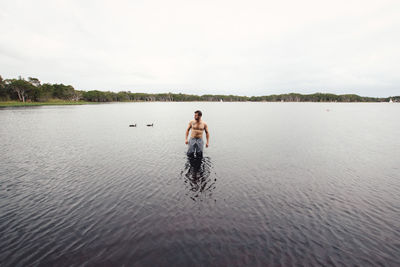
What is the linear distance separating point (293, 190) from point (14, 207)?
14.9 m

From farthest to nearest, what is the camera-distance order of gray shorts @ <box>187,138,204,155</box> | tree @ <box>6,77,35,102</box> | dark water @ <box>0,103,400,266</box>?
tree @ <box>6,77,35,102</box>
gray shorts @ <box>187,138,204,155</box>
dark water @ <box>0,103,400,266</box>

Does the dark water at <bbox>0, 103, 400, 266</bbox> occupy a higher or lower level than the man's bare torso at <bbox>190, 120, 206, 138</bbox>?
lower

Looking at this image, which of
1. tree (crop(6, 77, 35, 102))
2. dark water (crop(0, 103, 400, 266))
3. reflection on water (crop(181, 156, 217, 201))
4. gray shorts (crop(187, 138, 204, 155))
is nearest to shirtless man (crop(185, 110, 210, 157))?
gray shorts (crop(187, 138, 204, 155))

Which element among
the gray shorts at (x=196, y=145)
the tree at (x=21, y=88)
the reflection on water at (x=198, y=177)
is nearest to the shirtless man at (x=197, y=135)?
the gray shorts at (x=196, y=145)

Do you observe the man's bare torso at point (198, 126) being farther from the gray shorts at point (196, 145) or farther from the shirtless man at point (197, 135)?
Result: the gray shorts at point (196, 145)

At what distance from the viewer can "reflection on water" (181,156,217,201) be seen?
34.6ft

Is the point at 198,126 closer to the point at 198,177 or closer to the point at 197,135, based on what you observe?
the point at 197,135

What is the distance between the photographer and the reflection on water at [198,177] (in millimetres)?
10555

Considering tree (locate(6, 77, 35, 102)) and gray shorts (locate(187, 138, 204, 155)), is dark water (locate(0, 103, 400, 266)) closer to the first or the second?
gray shorts (locate(187, 138, 204, 155))

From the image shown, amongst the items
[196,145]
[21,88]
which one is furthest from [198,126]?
[21,88]

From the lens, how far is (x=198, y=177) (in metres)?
13.0

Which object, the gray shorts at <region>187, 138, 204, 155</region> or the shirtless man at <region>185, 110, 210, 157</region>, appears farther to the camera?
the gray shorts at <region>187, 138, 204, 155</region>

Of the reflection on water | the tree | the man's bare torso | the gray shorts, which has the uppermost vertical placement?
the tree

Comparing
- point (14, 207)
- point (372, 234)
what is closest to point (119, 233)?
point (14, 207)
